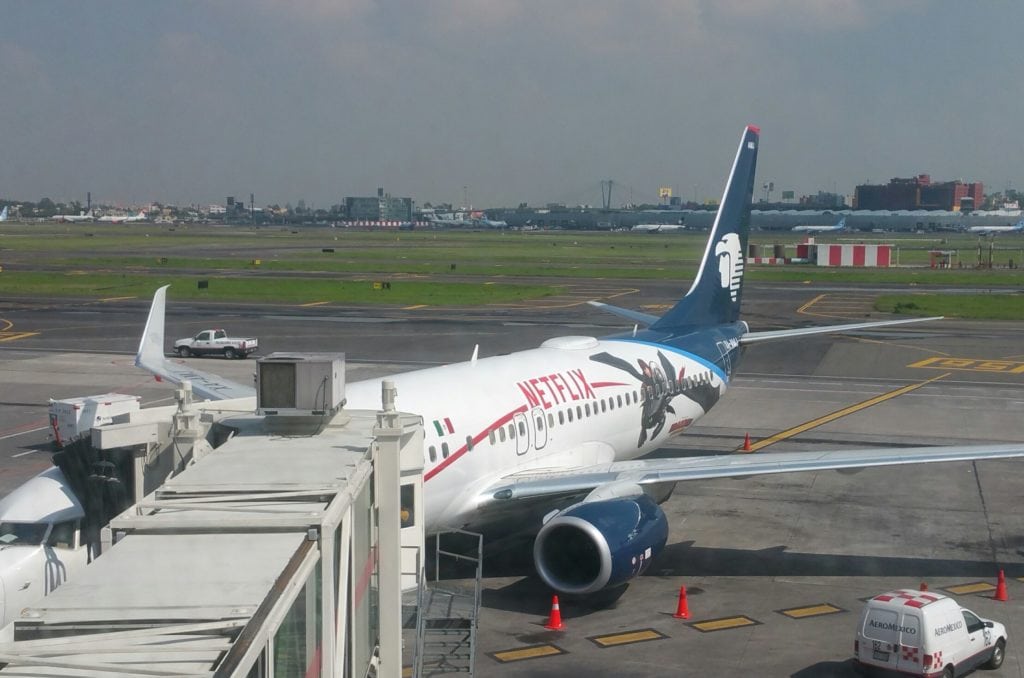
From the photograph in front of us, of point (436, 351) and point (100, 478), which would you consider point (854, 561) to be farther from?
point (436, 351)

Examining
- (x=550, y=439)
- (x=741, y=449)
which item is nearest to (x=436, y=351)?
(x=741, y=449)

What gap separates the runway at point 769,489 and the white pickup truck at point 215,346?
1572 millimetres

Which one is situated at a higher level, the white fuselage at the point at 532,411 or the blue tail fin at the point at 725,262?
the blue tail fin at the point at 725,262

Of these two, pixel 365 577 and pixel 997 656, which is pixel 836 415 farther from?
pixel 365 577

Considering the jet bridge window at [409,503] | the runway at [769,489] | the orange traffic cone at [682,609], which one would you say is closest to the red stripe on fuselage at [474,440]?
the runway at [769,489]

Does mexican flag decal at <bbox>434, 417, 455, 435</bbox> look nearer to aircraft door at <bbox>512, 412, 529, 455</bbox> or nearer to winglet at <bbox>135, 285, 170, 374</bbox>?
aircraft door at <bbox>512, 412, 529, 455</bbox>

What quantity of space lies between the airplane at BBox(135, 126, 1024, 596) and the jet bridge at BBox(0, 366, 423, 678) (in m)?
9.80

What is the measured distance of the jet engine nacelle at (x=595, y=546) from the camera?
22.1 metres

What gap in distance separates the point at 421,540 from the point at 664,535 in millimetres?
10681

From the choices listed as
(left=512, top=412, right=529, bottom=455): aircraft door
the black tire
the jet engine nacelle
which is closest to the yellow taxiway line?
(left=512, top=412, right=529, bottom=455): aircraft door

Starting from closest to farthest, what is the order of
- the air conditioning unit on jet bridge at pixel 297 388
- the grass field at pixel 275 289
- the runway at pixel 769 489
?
the air conditioning unit on jet bridge at pixel 297 388 → the runway at pixel 769 489 → the grass field at pixel 275 289

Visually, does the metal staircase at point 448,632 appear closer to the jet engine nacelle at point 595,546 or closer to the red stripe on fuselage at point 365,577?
the jet engine nacelle at point 595,546

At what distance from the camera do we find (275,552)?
809 cm

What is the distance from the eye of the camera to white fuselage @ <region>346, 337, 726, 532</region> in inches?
918
